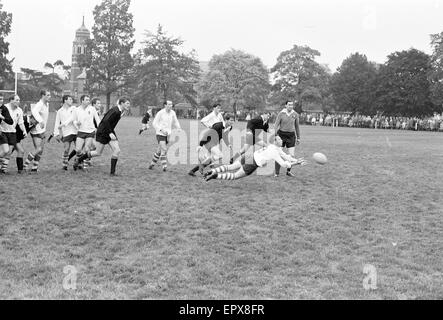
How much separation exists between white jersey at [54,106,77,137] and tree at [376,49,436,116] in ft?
245

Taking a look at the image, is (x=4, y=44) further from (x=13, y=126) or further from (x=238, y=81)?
(x=13, y=126)

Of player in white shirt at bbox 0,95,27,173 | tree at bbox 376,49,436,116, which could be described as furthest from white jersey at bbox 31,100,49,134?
tree at bbox 376,49,436,116

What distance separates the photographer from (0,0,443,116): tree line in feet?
269

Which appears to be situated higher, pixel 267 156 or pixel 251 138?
pixel 251 138

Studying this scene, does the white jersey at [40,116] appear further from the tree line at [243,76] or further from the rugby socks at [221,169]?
the tree line at [243,76]

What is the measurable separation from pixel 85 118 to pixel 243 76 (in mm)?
85794

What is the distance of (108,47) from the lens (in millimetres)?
82688

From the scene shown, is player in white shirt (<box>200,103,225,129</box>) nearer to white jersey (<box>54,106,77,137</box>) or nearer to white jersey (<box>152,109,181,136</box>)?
white jersey (<box>152,109,181,136</box>)

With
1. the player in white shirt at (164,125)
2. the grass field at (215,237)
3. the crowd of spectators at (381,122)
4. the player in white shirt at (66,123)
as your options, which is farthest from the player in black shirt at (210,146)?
the crowd of spectators at (381,122)

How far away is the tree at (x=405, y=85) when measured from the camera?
81562 mm

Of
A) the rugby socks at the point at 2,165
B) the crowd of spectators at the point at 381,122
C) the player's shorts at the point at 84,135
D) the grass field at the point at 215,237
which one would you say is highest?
the crowd of spectators at the point at 381,122

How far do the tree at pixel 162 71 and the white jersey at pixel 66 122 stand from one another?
74.4 metres

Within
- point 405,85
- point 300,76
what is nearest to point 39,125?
point 405,85

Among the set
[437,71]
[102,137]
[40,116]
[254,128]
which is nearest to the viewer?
[102,137]
